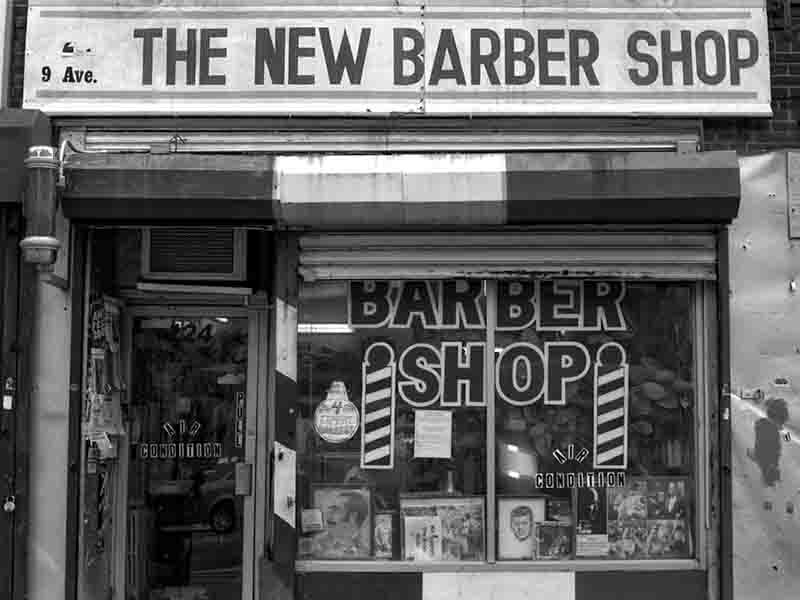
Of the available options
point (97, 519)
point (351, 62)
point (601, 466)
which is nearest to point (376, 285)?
point (351, 62)

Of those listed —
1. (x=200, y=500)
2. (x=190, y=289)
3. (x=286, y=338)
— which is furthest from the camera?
(x=200, y=500)

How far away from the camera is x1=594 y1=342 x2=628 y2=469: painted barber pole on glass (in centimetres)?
627

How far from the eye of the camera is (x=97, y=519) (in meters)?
6.54

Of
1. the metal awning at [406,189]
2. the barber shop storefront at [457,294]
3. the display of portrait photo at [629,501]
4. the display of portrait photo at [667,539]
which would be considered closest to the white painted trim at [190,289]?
the barber shop storefront at [457,294]

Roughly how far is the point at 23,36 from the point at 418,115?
2545mm

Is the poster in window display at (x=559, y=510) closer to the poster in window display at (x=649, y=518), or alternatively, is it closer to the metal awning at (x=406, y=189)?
the poster in window display at (x=649, y=518)

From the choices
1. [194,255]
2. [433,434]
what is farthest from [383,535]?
[194,255]

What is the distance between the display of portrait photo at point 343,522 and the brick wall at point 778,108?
10.1ft

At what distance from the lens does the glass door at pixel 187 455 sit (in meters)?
6.99

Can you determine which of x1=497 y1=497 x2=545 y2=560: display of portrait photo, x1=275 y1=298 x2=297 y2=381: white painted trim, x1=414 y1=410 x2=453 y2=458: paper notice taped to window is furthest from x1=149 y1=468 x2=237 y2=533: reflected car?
x1=497 y1=497 x2=545 y2=560: display of portrait photo

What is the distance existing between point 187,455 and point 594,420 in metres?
2.80

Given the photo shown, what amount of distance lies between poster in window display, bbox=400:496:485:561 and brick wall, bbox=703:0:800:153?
106 inches

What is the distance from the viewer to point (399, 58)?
246 inches

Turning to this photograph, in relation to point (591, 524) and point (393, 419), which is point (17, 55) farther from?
point (591, 524)
